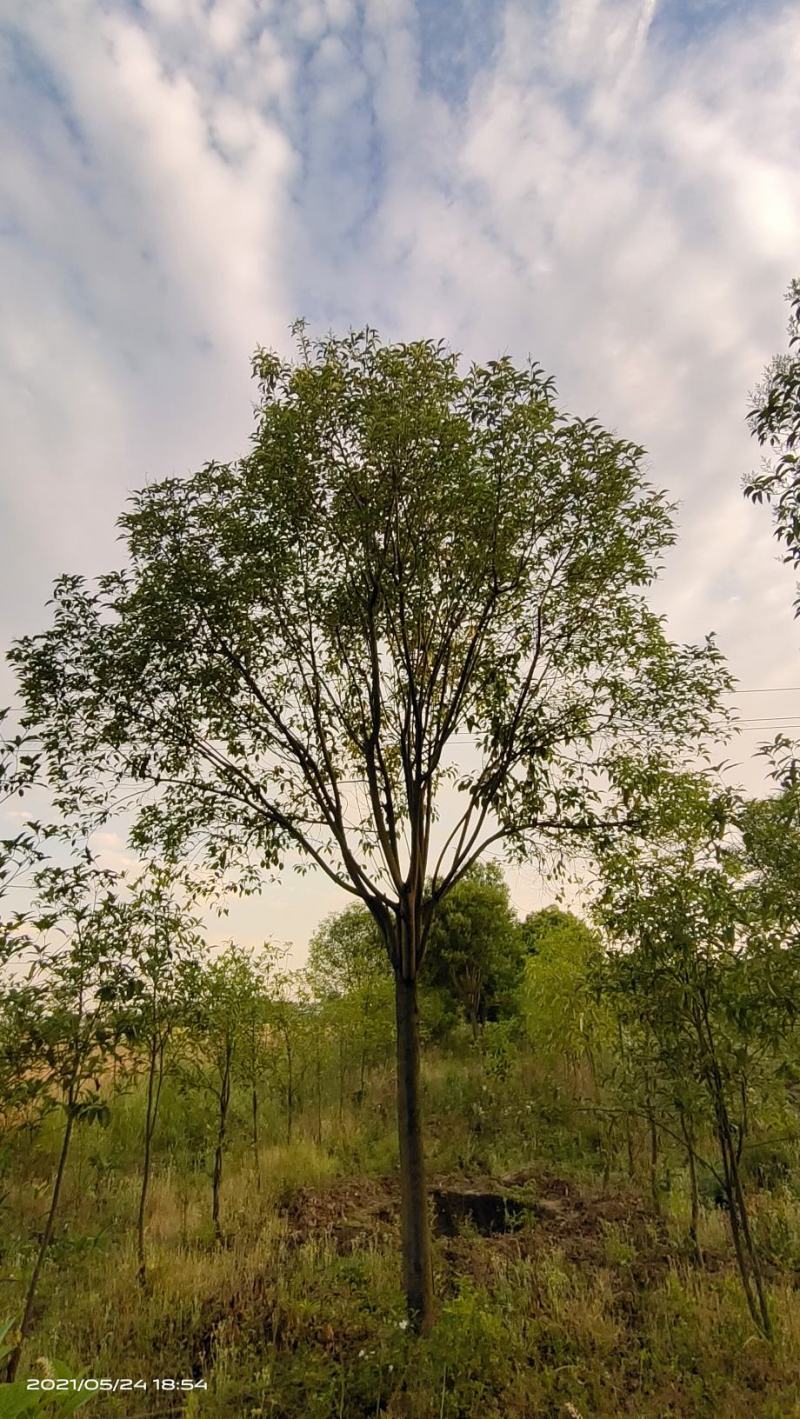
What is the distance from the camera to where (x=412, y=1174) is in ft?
21.4

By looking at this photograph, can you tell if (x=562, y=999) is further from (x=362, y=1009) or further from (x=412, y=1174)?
(x=412, y=1174)

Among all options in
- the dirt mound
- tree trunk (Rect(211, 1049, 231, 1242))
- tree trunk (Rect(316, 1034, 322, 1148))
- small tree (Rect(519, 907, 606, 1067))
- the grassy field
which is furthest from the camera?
tree trunk (Rect(316, 1034, 322, 1148))

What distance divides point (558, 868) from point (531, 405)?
506 centimetres

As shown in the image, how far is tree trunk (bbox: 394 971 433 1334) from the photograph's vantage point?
620cm

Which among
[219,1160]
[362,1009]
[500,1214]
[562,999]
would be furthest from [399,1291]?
[362,1009]

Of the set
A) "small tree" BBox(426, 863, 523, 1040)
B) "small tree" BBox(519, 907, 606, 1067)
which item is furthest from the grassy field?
"small tree" BBox(426, 863, 523, 1040)

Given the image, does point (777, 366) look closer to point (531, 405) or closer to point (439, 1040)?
point (531, 405)

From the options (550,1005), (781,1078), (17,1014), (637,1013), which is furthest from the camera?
(550,1005)

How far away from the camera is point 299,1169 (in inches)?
475

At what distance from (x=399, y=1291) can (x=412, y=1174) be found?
4.99 feet

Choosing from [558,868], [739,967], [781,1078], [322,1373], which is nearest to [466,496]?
[558,868]

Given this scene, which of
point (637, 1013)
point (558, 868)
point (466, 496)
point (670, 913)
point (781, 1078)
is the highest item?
point (466, 496)

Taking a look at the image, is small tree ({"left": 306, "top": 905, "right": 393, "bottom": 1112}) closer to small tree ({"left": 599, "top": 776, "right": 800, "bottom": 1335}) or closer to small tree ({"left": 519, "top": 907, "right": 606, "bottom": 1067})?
small tree ({"left": 519, "top": 907, "right": 606, "bottom": 1067})

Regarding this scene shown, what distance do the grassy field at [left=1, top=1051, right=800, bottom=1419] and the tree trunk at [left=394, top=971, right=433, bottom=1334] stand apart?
265 millimetres
